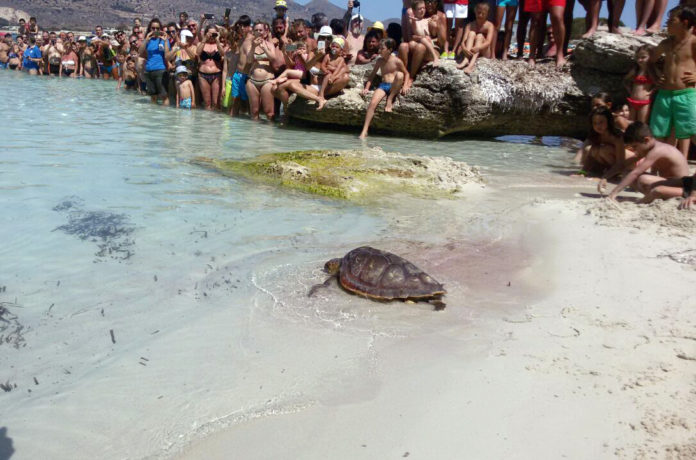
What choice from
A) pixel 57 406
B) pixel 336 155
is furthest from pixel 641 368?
pixel 336 155

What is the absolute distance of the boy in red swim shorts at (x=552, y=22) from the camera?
29.5ft

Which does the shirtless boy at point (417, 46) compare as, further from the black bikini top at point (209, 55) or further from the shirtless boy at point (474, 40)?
the black bikini top at point (209, 55)

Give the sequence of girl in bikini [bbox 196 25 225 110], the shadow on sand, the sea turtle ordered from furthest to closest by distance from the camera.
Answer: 1. girl in bikini [bbox 196 25 225 110]
2. the sea turtle
3. the shadow on sand

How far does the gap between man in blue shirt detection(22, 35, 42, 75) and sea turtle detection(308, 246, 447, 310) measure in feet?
76.7

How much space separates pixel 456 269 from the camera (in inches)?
163

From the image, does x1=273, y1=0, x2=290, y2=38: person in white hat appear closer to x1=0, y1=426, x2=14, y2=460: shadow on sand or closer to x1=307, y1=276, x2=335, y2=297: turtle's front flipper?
x1=307, y1=276, x2=335, y2=297: turtle's front flipper

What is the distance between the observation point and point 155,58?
13.2 metres

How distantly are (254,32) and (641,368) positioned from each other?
32.7 feet

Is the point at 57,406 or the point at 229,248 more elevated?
the point at 229,248

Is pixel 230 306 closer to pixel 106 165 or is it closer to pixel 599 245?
pixel 599 245

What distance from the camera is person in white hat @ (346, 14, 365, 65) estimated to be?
12.1 m

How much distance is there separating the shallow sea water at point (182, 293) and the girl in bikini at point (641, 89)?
1.83 metres

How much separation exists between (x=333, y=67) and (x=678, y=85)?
6.32 m

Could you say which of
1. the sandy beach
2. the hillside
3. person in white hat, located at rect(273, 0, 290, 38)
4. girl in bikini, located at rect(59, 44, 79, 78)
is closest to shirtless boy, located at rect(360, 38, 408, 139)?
person in white hat, located at rect(273, 0, 290, 38)
